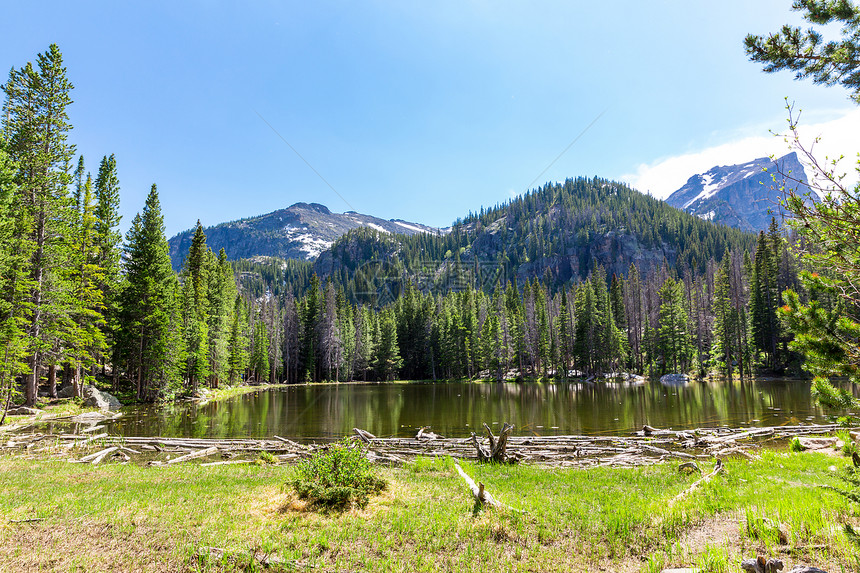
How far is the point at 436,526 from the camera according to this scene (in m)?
8.30

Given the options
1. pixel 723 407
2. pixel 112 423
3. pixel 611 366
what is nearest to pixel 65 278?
pixel 112 423

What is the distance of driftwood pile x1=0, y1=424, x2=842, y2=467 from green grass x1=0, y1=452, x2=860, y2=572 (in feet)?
14.1

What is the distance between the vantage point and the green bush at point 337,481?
948cm

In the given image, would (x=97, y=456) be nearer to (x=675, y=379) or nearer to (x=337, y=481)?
(x=337, y=481)

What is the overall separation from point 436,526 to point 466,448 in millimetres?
10539

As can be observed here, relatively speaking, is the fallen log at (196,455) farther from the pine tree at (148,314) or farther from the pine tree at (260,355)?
the pine tree at (260,355)

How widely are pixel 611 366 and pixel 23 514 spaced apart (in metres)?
85.9

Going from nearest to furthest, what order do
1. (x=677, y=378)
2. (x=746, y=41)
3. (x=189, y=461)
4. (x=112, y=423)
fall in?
1. (x=746, y=41)
2. (x=189, y=461)
3. (x=112, y=423)
4. (x=677, y=378)

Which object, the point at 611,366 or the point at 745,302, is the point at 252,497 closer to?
the point at 611,366

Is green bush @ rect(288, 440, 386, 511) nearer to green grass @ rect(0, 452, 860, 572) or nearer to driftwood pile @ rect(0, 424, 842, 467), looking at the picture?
green grass @ rect(0, 452, 860, 572)

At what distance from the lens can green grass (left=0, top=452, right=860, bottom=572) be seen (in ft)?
22.4

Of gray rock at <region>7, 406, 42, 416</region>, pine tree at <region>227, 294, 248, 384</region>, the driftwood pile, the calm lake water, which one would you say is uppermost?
pine tree at <region>227, 294, 248, 384</region>

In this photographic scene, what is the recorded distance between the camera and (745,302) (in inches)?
3233

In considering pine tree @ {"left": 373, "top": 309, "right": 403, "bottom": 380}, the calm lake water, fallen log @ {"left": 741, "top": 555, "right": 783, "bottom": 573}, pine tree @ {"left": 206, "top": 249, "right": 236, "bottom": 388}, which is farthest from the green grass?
pine tree @ {"left": 373, "top": 309, "right": 403, "bottom": 380}
